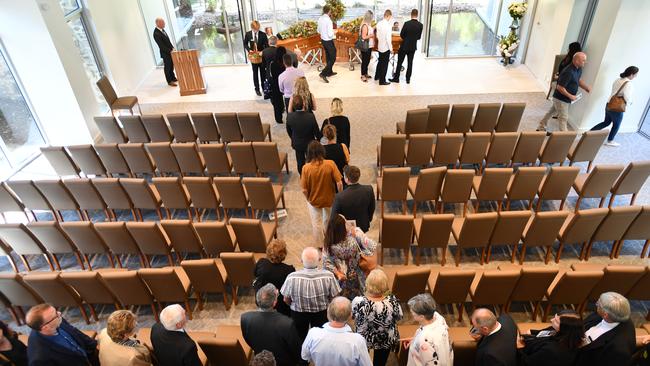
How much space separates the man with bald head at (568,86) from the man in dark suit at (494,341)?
5.12m

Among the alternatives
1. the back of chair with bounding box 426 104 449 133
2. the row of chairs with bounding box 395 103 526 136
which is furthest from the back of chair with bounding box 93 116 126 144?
the back of chair with bounding box 426 104 449 133

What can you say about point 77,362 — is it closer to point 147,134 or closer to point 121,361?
point 121,361

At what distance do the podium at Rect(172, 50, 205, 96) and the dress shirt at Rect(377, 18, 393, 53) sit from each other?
3.92 meters

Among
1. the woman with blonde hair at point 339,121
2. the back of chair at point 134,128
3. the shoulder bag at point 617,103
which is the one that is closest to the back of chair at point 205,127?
the back of chair at point 134,128

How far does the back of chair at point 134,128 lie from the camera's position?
689 centimetres

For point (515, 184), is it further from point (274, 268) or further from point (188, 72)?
point (188, 72)

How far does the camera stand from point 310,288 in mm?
3408

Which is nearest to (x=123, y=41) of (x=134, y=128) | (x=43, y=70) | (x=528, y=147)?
(x=43, y=70)

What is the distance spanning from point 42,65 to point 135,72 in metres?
2.86

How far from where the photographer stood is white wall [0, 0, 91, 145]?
699 centimetres

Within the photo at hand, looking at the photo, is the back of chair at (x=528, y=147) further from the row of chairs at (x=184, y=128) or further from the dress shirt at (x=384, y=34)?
the dress shirt at (x=384, y=34)

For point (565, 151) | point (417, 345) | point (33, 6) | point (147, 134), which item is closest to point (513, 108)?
point (565, 151)

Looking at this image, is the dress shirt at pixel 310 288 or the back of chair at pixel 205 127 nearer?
the dress shirt at pixel 310 288

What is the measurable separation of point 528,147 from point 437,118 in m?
1.46
